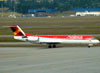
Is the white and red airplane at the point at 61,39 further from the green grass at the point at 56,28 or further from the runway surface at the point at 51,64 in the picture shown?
the green grass at the point at 56,28

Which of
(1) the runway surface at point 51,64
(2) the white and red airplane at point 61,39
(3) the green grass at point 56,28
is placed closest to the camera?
(1) the runway surface at point 51,64

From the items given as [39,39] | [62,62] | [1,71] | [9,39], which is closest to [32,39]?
[39,39]

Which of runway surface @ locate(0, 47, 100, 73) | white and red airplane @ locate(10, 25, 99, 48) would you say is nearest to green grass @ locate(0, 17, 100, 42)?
white and red airplane @ locate(10, 25, 99, 48)

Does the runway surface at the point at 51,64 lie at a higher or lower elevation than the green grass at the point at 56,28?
higher

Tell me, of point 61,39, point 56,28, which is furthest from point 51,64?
point 56,28

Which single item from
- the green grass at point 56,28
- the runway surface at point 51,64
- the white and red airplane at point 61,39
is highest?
the runway surface at point 51,64

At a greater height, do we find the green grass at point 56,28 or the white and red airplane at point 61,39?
the white and red airplane at point 61,39

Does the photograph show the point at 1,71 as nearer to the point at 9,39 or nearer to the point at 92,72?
the point at 92,72

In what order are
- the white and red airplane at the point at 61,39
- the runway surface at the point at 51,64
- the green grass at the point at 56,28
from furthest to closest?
1. the green grass at the point at 56,28
2. the white and red airplane at the point at 61,39
3. the runway surface at the point at 51,64

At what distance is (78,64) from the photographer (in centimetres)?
3603

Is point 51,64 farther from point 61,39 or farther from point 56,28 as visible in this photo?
point 56,28

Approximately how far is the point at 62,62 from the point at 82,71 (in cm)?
650

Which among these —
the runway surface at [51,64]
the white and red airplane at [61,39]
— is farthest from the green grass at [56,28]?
the runway surface at [51,64]

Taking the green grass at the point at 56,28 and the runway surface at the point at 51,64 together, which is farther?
the green grass at the point at 56,28
